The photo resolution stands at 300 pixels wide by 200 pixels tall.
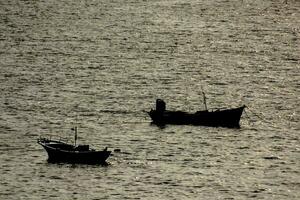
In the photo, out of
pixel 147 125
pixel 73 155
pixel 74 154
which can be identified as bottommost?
pixel 73 155

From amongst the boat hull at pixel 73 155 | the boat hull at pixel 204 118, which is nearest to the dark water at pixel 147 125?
the boat hull at pixel 73 155

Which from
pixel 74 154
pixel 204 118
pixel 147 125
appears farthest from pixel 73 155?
pixel 204 118

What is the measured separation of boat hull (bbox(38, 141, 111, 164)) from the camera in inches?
4392

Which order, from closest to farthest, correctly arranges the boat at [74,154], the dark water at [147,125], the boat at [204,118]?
the dark water at [147,125], the boat at [74,154], the boat at [204,118]

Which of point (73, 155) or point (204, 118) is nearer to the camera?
point (73, 155)

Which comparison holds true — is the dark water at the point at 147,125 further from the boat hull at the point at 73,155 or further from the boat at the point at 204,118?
the boat at the point at 204,118

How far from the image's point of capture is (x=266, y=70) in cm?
17975

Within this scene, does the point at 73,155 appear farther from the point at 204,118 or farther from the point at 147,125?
the point at 204,118

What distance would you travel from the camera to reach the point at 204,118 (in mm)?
134250

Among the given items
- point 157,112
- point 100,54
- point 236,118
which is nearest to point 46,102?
point 157,112

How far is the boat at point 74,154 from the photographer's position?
112 metres

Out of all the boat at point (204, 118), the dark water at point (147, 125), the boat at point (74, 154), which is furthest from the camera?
the boat at point (204, 118)

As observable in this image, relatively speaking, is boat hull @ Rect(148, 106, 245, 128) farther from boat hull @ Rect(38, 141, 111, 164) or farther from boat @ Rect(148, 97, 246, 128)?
boat hull @ Rect(38, 141, 111, 164)

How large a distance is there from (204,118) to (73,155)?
27382 millimetres
